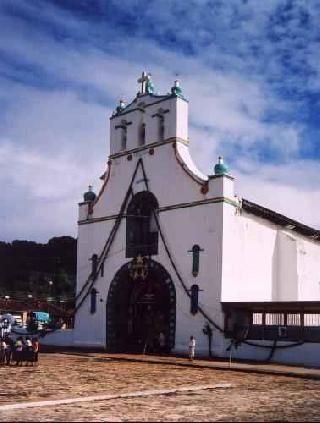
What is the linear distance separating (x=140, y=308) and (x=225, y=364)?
990cm

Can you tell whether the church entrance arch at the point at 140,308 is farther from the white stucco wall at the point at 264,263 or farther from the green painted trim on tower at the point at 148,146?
the green painted trim on tower at the point at 148,146

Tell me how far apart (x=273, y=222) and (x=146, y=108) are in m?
9.58

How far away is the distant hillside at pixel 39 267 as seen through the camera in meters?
69.3

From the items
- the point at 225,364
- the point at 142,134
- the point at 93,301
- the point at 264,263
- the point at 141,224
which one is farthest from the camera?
the point at 93,301

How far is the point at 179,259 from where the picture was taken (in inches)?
1220

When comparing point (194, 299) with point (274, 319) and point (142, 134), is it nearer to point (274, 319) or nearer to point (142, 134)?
point (274, 319)

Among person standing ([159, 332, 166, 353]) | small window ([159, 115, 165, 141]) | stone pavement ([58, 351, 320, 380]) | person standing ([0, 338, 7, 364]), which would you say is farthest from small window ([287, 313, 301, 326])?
person standing ([0, 338, 7, 364])

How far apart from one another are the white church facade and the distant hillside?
33224mm

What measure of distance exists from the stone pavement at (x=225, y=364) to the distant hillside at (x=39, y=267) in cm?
3937

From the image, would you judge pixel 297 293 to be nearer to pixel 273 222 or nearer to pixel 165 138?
pixel 273 222

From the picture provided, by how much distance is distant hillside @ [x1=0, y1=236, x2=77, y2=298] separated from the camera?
69.3 m

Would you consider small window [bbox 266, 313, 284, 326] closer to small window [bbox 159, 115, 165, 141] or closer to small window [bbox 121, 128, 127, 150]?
small window [bbox 159, 115, 165, 141]

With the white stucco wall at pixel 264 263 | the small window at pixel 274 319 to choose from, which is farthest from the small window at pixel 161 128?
the small window at pixel 274 319

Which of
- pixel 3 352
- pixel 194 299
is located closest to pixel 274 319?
pixel 194 299
